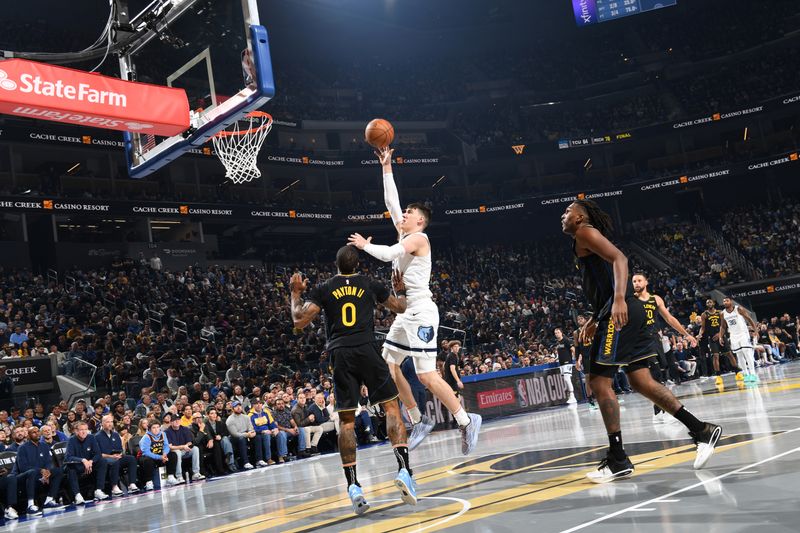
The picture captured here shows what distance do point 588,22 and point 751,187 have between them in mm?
13395

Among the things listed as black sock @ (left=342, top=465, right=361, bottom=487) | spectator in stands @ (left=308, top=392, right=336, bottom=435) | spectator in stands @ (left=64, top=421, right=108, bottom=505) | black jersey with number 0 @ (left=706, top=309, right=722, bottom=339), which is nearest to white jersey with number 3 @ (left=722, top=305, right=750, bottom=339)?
black jersey with number 0 @ (left=706, top=309, right=722, bottom=339)

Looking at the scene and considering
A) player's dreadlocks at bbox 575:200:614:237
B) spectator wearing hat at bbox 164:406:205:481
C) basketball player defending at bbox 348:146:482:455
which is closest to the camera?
player's dreadlocks at bbox 575:200:614:237

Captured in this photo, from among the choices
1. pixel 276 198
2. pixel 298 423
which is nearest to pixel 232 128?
pixel 298 423

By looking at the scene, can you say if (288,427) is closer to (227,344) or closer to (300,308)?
(227,344)

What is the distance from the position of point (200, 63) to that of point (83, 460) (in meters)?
6.27

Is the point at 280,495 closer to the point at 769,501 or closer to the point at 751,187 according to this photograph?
the point at 769,501

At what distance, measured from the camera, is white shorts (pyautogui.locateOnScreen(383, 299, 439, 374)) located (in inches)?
262

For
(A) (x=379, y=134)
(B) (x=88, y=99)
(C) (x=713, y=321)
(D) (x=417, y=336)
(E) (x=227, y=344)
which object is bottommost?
(C) (x=713, y=321)

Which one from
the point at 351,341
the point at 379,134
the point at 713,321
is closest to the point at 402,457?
the point at 351,341

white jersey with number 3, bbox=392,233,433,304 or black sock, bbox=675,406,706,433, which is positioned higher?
white jersey with number 3, bbox=392,233,433,304

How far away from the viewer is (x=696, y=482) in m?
4.76

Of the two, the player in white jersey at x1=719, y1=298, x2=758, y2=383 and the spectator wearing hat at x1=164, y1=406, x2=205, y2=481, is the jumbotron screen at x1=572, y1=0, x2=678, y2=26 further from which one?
the spectator wearing hat at x1=164, y1=406, x2=205, y2=481

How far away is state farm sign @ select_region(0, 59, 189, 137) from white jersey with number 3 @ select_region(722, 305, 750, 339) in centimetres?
1149

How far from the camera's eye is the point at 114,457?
1204cm
